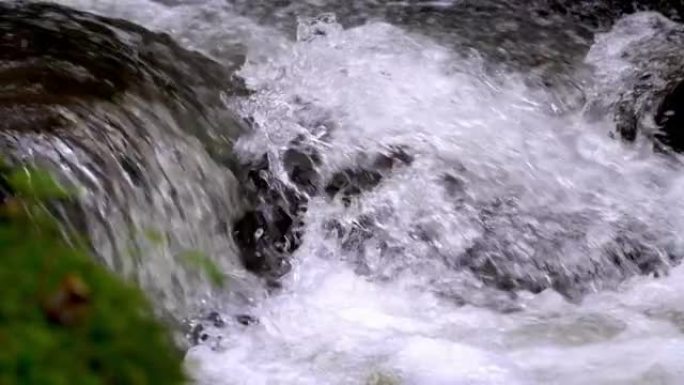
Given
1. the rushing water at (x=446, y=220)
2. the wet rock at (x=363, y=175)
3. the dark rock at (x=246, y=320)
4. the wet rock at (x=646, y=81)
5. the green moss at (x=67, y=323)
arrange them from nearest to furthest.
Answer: the green moss at (x=67, y=323) → the rushing water at (x=446, y=220) → the dark rock at (x=246, y=320) → the wet rock at (x=363, y=175) → the wet rock at (x=646, y=81)

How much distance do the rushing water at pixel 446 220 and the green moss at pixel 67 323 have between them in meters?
2.23

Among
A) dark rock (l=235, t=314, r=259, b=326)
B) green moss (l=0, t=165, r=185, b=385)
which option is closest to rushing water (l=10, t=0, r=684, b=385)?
dark rock (l=235, t=314, r=259, b=326)

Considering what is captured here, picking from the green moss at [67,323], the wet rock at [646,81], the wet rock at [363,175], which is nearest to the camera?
the green moss at [67,323]

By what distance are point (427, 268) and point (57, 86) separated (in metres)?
1.45

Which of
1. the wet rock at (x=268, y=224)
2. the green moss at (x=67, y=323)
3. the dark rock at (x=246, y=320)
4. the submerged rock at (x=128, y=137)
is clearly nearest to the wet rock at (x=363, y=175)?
the wet rock at (x=268, y=224)

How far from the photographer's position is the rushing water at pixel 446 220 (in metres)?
3.79

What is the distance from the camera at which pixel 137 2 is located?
243 inches

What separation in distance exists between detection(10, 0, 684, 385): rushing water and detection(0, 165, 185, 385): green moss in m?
2.23

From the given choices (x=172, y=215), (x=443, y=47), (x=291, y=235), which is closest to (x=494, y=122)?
(x=443, y=47)

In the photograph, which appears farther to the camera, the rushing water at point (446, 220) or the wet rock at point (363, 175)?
the wet rock at point (363, 175)

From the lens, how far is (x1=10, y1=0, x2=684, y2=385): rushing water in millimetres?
3793

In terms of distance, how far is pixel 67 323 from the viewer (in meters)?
1.35

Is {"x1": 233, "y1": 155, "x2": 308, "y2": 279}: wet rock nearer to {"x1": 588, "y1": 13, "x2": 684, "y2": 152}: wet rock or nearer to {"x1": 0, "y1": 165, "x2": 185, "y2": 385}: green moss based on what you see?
{"x1": 588, "y1": 13, "x2": 684, "y2": 152}: wet rock

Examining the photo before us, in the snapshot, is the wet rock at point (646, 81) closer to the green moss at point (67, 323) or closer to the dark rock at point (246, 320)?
the dark rock at point (246, 320)
